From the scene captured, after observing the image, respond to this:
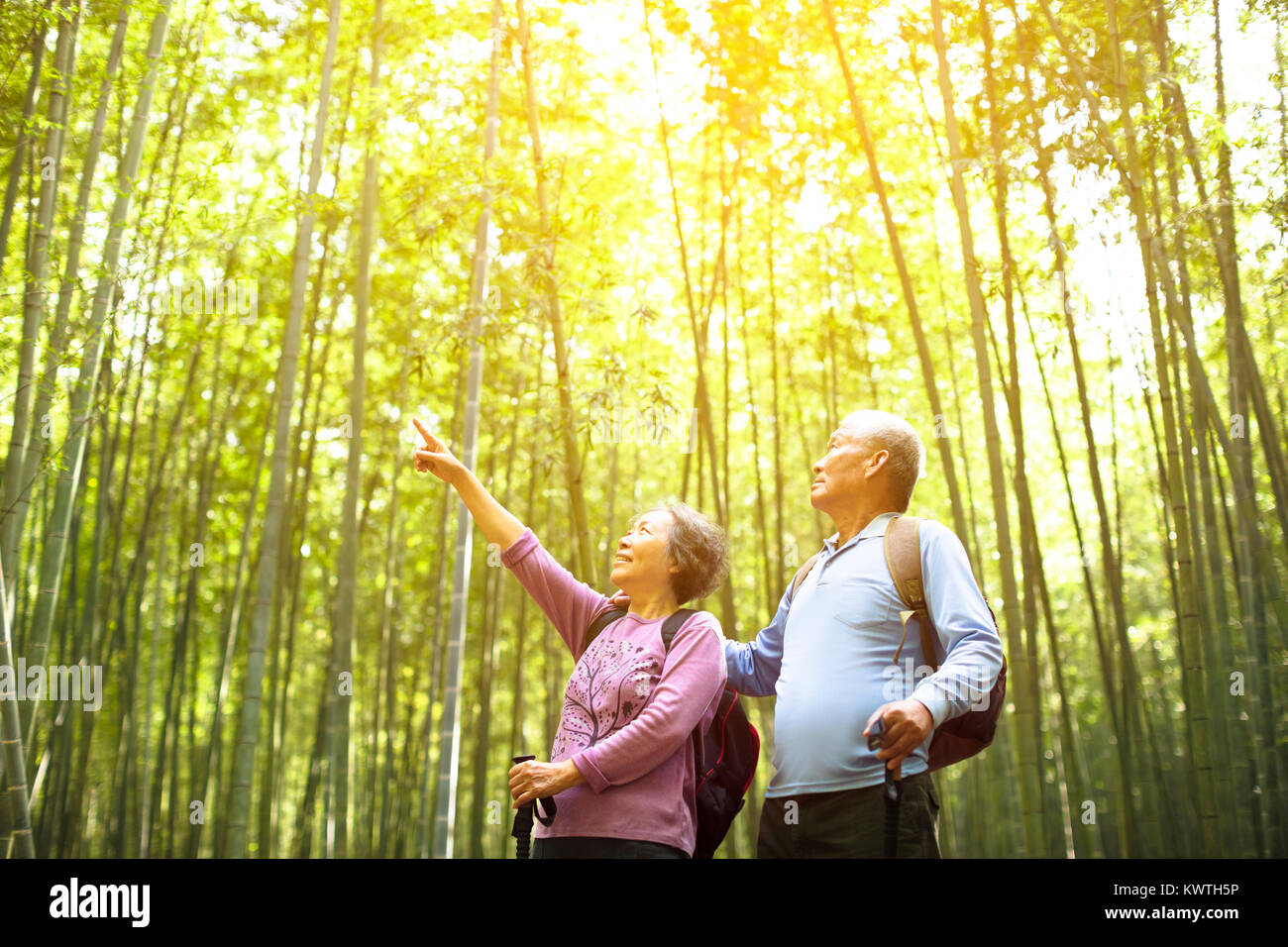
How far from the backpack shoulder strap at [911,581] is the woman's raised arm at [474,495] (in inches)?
26.1

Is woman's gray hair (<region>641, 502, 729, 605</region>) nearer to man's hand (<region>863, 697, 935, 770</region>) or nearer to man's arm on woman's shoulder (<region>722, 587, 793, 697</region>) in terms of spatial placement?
man's arm on woman's shoulder (<region>722, 587, 793, 697</region>)

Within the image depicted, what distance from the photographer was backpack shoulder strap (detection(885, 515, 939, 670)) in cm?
145

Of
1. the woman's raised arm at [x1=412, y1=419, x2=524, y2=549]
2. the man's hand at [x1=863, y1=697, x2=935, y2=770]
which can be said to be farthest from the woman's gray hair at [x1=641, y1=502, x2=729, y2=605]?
the man's hand at [x1=863, y1=697, x2=935, y2=770]

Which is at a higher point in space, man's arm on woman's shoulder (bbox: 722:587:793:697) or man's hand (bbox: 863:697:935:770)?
man's arm on woman's shoulder (bbox: 722:587:793:697)

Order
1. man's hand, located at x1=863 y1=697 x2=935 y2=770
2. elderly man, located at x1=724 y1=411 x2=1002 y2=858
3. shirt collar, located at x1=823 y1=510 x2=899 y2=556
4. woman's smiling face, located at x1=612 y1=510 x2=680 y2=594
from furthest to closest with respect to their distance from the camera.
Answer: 1. woman's smiling face, located at x1=612 y1=510 x2=680 y2=594
2. shirt collar, located at x1=823 y1=510 x2=899 y2=556
3. elderly man, located at x1=724 y1=411 x2=1002 y2=858
4. man's hand, located at x1=863 y1=697 x2=935 y2=770

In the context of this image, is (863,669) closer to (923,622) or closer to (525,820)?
(923,622)

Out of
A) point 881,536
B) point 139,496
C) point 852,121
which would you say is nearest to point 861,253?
point 852,121

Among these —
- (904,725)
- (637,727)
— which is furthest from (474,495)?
(904,725)

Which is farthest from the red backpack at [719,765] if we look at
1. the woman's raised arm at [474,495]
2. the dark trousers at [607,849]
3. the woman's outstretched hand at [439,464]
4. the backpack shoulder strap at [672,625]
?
the woman's outstretched hand at [439,464]

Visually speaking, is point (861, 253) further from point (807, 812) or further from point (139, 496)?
point (139, 496)

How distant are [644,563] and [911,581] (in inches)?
17.8

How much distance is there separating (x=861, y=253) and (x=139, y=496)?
15.7ft

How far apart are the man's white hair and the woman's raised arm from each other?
0.63 m
